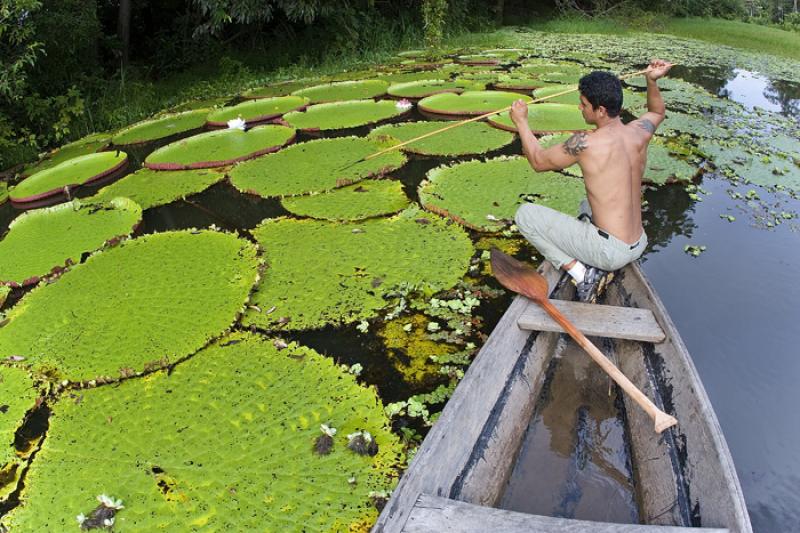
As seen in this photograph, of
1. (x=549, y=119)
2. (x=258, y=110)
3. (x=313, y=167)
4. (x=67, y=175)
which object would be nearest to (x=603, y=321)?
(x=313, y=167)

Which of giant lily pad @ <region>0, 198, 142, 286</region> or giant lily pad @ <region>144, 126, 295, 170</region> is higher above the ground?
giant lily pad @ <region>144, 126, 295, 170</region>

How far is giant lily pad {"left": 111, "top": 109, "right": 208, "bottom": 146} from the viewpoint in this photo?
518 cm

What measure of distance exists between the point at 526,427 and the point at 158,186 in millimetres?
3350

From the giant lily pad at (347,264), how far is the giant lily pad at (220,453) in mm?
352

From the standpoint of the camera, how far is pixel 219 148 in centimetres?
448

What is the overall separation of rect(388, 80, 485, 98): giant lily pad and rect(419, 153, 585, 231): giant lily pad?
241 cm

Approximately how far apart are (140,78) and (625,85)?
22.9ft

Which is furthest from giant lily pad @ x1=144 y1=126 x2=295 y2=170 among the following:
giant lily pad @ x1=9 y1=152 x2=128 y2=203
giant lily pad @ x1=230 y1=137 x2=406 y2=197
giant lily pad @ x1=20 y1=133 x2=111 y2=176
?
giant lily pad @ x1=20 y1=133 x2=111 y2=176

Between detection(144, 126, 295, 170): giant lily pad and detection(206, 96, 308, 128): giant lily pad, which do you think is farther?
detection(206, 96, 308, 128): giant lily pad

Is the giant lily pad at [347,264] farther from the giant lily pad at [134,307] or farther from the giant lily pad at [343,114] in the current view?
the giant lily pad at [343,114]

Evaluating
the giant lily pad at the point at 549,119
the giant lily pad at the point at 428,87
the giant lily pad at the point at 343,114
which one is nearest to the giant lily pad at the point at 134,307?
the giant lily pad at the point at 343,114

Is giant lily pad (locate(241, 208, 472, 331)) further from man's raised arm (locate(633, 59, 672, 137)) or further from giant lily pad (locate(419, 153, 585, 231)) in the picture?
man's raised arm (locate(633, 59, 672, 137))

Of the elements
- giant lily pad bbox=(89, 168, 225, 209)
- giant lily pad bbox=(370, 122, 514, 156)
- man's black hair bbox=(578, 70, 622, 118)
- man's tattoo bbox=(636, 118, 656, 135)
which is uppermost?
man's black hair bbox=(578, 70, 622, 118)

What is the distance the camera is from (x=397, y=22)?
1033 centimetres
